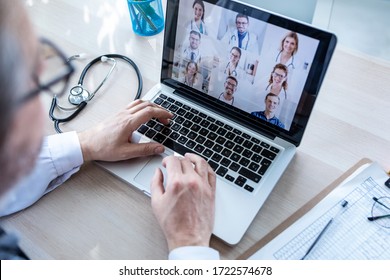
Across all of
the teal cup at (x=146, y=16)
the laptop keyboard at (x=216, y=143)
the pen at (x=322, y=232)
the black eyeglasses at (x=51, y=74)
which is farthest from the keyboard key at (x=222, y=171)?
the teal cup at (x=146, y=16)

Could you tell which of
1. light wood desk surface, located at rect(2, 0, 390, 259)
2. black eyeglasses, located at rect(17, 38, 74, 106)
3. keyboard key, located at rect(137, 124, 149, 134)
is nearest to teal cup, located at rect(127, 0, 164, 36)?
light wood desk surface, located at rect(2, 0, 390, 259)

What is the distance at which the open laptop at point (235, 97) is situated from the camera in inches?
29.0

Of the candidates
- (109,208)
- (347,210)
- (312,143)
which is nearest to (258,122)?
(312,143)

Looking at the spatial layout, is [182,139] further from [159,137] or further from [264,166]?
[264,166]

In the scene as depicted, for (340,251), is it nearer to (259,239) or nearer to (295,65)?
(259,239)

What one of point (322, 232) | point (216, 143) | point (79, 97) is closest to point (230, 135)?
point (216, 143)


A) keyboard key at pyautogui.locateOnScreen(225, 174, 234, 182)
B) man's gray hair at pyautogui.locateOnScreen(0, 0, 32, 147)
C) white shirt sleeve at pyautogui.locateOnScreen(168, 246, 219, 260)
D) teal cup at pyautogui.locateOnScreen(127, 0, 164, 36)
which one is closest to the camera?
man's gray hair at pyautogui.locateOnScreen(0, 0, 32, 147)

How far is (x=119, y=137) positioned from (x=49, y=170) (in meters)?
0.15

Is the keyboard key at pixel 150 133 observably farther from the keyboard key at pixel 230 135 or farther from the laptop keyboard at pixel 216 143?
the keyboard key at pixel 230 135

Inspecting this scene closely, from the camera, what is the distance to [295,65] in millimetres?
740

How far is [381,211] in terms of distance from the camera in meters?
0.74

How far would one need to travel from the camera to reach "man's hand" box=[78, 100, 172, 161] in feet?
2.68

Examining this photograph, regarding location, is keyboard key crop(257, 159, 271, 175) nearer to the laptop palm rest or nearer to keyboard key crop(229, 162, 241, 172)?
keyboard key crop(229, 162, 241, 172)

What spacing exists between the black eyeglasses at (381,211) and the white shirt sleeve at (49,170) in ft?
1.90
